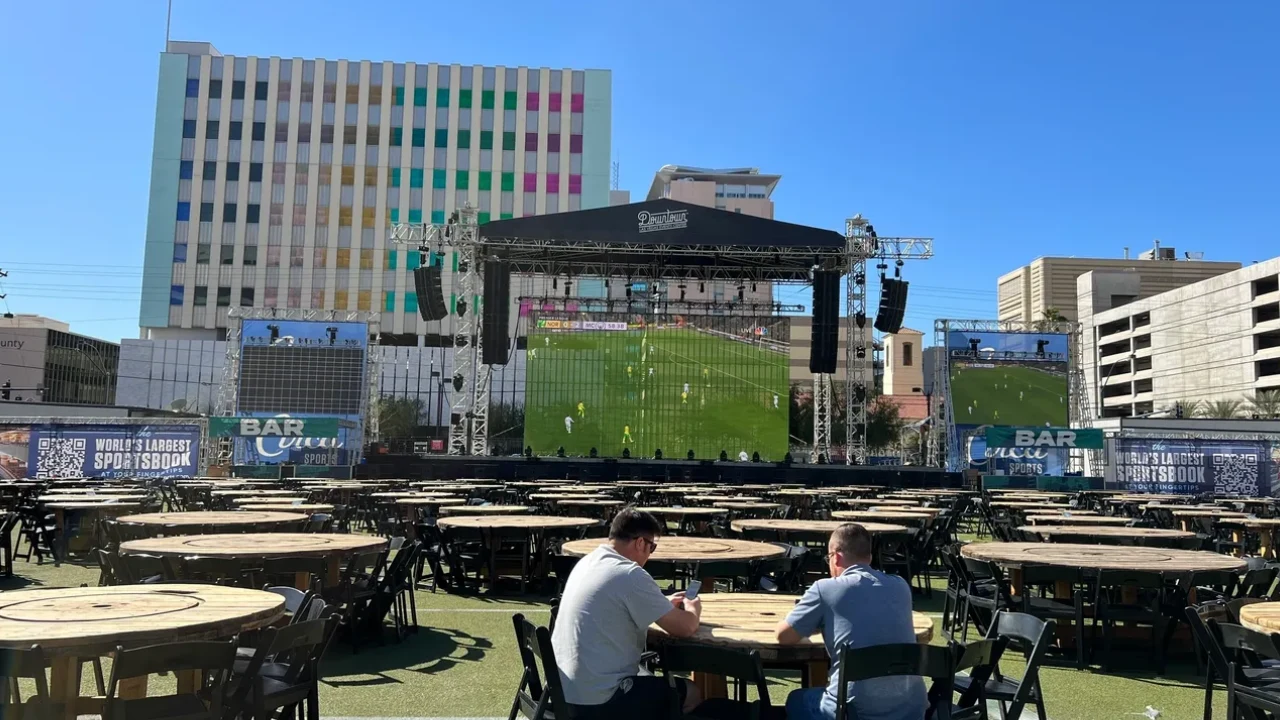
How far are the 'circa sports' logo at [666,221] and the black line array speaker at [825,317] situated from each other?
167 inches

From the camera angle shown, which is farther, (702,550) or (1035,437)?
(1035,437)

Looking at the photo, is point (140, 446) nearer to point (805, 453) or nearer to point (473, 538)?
point (473, 538)

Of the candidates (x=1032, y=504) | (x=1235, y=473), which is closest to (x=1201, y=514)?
(x=1032, y=504)

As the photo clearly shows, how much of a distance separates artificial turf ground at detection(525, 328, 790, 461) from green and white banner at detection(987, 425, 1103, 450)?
9.79 m

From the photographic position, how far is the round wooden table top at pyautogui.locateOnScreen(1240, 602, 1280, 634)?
4047 mm

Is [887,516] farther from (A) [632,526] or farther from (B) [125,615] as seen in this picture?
(B) [125,615]

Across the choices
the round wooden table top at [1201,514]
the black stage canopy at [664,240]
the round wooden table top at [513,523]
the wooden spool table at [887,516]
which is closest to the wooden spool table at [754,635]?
the round wooden table top at [513,523]

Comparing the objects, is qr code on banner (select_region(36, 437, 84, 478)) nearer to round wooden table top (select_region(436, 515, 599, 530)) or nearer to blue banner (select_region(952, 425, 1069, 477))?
round wooden table top (select_region(436, 515, 599, 530))

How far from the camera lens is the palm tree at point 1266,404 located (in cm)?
5681

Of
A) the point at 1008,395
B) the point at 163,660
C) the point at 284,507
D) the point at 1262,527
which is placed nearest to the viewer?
the point at 163,660

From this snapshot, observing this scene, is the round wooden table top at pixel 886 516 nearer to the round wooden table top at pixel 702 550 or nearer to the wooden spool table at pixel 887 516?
the wooden spool table at pixel 887 516

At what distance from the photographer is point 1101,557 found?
6434 mm

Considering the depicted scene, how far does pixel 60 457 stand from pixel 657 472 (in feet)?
42.8

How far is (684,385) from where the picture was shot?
33.0m
